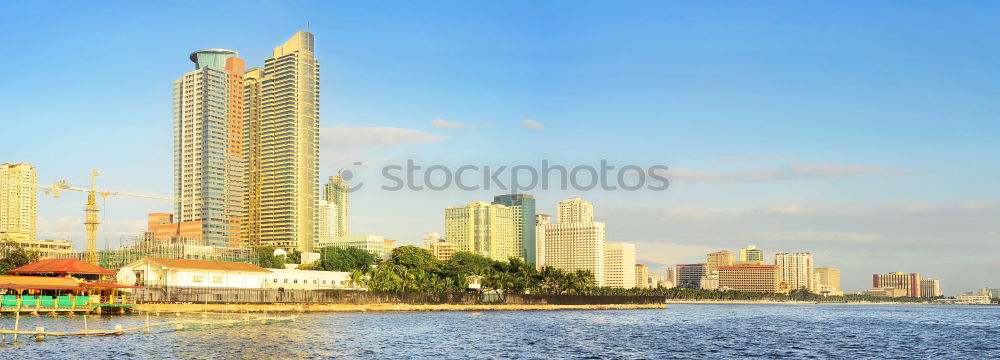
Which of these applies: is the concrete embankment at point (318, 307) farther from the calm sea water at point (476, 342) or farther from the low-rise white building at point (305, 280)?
the calm sea water at point (476, 342)

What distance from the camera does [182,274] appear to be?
134250 millimetres

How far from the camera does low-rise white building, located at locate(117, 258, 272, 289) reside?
132500 millimetres

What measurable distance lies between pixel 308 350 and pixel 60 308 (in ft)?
178

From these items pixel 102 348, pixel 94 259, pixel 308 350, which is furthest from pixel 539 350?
pixel 94 259

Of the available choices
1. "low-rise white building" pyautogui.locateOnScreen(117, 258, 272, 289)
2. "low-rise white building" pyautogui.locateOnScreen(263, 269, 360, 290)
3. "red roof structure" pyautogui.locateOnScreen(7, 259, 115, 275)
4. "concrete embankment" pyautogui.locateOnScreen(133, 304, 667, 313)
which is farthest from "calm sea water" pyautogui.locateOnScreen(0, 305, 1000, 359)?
"low-rise white building" pyautogui.locateOnScreen(263, 269, 360, 290)

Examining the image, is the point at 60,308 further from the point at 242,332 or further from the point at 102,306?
the point at 242,332

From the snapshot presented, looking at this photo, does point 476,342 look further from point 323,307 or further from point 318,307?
point 323,307

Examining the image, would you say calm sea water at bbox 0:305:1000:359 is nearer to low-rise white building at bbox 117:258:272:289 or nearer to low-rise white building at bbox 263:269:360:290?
low-rise white building at bbox 117:258:272:289

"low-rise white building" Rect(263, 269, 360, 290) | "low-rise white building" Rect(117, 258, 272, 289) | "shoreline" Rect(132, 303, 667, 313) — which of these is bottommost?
"shoreline" Rect(132, 303, 667, 313)

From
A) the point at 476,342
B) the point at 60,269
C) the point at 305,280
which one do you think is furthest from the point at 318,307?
the point at 476,342

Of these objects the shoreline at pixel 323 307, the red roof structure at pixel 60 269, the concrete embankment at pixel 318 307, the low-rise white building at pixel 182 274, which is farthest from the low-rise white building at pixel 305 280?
the red roof structure at pixel 60 269

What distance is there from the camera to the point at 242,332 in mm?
90312

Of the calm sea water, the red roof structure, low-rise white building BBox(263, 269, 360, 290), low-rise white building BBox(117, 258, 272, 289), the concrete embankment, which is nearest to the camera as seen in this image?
the calm sea water

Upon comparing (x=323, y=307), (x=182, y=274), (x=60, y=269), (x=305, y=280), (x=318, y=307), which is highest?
(x=60, y=269)
